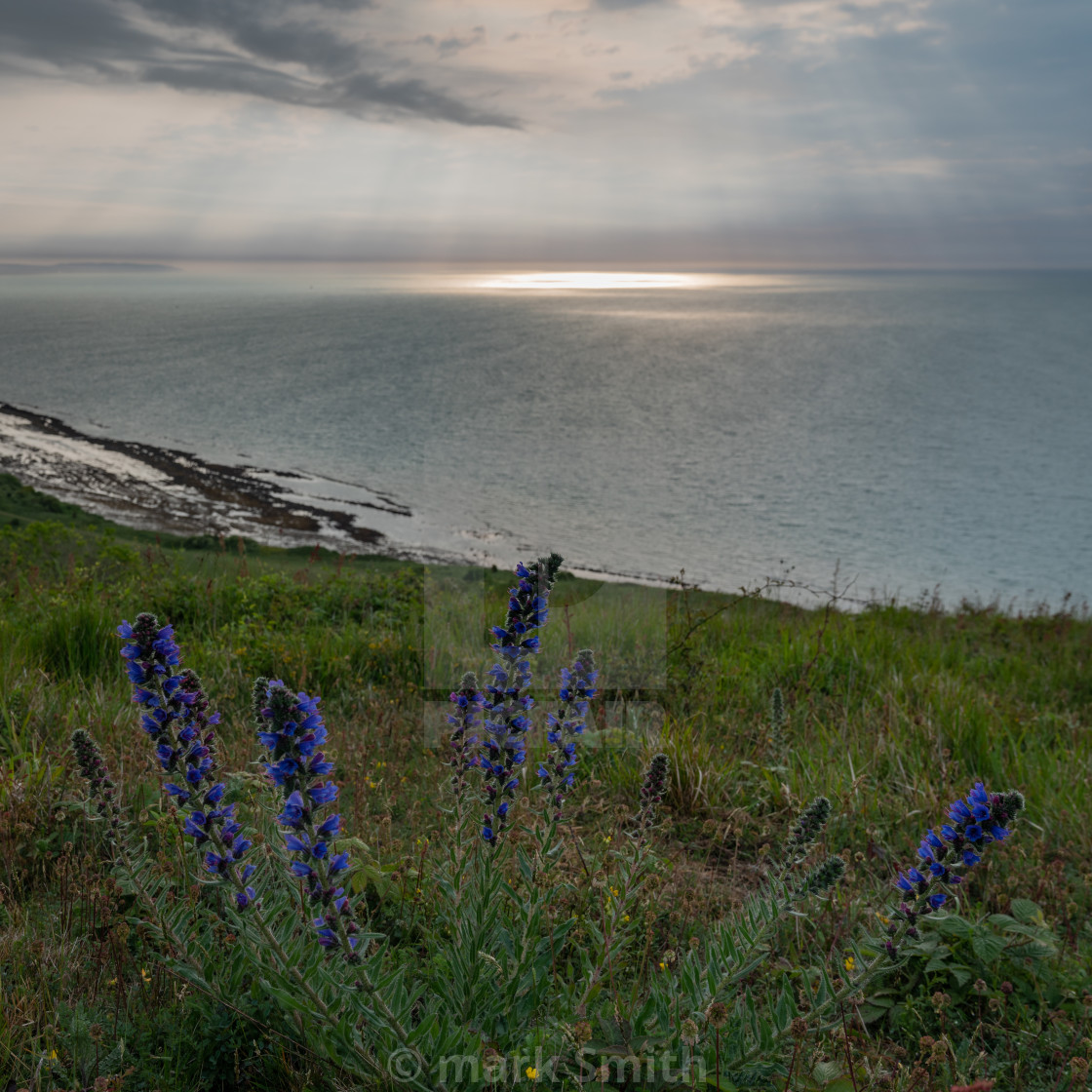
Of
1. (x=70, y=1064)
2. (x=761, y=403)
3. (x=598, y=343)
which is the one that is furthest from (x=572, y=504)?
(x=598, y=343)

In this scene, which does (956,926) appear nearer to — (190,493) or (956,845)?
(956,845)

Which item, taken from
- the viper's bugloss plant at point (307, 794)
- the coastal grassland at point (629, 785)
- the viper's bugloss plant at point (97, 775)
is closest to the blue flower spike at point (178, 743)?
the viper's bugloss plant at point (307, 794)

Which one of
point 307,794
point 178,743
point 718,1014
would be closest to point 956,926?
point 718,1014

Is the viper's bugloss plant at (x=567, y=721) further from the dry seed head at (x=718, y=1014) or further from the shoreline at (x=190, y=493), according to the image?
the shoreline at (x=190, y=493)

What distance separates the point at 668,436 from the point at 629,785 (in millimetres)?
50997

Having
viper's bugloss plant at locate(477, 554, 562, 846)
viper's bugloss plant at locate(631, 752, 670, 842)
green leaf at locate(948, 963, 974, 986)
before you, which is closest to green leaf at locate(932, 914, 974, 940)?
green leaf at locate(948, 963, 974, 986)

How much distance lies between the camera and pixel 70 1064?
2.46 m

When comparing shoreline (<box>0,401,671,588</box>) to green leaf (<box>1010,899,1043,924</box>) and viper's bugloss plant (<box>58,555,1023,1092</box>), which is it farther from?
viper's bugloss plant (<box>58,555,1023,1092</box>)

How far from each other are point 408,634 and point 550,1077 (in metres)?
5.37

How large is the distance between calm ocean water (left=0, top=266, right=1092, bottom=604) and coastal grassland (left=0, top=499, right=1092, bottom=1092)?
1681 centimetres

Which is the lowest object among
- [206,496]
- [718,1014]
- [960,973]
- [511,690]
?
[206,496]

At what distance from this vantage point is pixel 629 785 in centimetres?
489

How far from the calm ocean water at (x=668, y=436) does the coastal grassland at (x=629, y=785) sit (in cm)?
1681

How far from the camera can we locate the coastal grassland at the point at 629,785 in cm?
271
